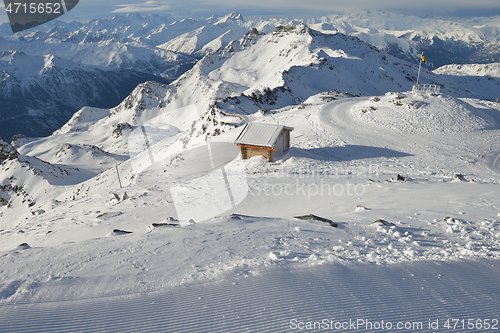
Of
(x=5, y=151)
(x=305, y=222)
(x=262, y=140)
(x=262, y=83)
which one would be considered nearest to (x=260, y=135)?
(x=262, y=140)

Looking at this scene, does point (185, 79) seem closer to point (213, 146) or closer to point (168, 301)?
point (213, 146)

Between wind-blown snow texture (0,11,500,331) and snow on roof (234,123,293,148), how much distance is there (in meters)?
2.03

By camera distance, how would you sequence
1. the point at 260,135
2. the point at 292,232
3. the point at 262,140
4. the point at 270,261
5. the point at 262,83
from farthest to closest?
1. the point at 262,83
2. the point at 260,135
3. the point at 262,140
4. the point at 292,232
5. the point at 270,261

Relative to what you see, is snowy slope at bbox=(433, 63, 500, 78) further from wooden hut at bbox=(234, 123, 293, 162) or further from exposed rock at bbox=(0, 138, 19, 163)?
exposed rock at bbox=(0, 138, 19, 163)

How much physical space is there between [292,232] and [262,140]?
1557 centimetres

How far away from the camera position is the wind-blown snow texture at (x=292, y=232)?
23.0ft

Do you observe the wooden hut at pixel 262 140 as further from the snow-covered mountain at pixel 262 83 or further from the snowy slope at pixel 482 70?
the snowy slope at pixel 482 70

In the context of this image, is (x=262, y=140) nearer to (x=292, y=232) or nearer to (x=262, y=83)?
(x=292, y=232)

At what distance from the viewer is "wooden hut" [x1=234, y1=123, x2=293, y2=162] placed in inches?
1038

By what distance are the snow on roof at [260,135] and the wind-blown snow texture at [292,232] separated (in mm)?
2026

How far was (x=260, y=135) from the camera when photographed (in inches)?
1070

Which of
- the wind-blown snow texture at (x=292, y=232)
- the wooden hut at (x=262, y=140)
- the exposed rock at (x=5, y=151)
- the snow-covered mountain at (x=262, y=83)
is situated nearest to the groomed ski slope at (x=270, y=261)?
the wind-blown snow texture at (x=292, y=232)

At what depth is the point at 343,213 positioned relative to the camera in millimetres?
15195

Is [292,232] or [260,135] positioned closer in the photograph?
[292,232]
